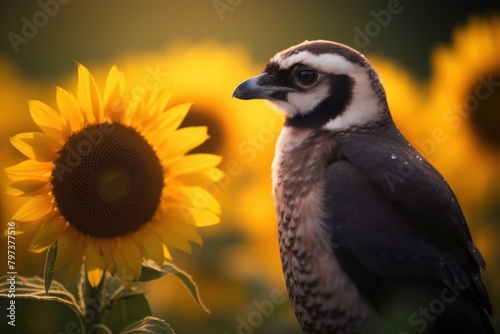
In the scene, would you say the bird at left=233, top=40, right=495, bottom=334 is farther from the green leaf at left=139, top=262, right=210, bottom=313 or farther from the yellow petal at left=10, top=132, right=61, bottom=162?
the yellow petal at left=10, top=132, right=61, bottom=162

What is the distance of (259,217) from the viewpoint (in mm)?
1307

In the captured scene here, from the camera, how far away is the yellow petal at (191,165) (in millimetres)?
1085

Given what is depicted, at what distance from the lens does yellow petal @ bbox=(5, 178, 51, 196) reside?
99 centimetres

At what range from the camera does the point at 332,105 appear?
1196mm

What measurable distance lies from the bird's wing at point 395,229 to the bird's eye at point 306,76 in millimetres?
147

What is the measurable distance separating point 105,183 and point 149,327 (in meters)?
0.19

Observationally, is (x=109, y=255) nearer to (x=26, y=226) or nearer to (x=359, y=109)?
(x=26, y=226)

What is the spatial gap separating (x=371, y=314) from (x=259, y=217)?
31 cm
